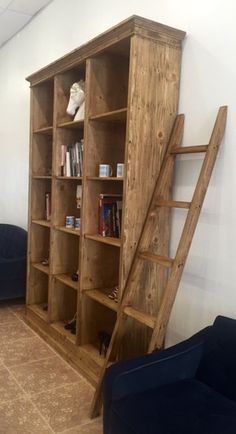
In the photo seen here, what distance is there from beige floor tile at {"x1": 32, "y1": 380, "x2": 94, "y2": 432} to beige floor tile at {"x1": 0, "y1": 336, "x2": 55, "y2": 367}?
477 mm

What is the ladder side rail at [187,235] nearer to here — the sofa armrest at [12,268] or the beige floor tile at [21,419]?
the beige floor tile at [21,419]

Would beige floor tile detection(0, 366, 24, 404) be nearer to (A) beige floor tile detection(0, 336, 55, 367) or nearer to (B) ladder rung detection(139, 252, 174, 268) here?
(A) beige floor tile detection(0, 336, 55, 367)

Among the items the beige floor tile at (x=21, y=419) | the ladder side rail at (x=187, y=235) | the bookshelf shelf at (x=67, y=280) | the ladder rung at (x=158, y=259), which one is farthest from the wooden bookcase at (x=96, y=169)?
the beige floor tile at (x=21, y=419)

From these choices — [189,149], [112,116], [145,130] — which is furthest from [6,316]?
[189,149]

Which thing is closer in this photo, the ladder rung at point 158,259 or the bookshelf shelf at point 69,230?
the ladder rung at point 158,259

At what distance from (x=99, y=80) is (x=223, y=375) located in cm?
196

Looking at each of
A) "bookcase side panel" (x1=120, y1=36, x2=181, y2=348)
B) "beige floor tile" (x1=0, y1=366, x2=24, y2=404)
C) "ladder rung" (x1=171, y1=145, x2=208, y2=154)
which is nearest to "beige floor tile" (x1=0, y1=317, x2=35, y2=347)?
"beige floor tile" (x1=0, y1=366, x2=24, y2=404)

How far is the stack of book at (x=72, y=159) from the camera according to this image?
9.24 ft

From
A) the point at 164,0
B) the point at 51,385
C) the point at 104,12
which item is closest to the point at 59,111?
the point at 104,12

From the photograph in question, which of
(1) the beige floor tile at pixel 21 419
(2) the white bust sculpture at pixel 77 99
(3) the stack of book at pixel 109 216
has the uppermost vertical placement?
(2) the white bust sculpture at pixel 77 99

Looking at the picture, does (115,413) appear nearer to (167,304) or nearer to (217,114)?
(167,304)

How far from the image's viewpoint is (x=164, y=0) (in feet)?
7.79

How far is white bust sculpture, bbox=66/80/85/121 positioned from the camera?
9.07 feet

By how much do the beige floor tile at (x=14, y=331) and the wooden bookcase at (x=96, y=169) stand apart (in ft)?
0.26
